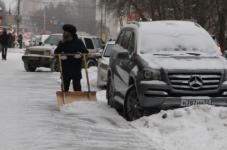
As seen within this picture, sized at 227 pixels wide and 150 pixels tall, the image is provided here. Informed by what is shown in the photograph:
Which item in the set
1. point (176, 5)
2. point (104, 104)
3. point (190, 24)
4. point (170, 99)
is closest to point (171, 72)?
point (170, 99)

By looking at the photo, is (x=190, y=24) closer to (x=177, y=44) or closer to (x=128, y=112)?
(x=177, y=44)

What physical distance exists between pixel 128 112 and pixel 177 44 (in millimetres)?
1711

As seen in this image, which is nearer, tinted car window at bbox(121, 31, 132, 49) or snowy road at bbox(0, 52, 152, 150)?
snowy road at bbox(0, 52, 152, 150)

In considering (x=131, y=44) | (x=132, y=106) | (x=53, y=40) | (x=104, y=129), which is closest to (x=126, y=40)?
(x=131, y=44)

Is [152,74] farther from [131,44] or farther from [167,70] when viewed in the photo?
[131,44]

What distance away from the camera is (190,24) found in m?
14.6

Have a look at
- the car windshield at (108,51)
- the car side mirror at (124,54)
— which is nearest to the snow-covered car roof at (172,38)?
the car side mirror at (124,54)

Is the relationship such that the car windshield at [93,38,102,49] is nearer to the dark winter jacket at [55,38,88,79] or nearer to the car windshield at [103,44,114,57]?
the car windshield at [103,44,114,57]

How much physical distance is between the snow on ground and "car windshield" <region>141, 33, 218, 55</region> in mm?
1501

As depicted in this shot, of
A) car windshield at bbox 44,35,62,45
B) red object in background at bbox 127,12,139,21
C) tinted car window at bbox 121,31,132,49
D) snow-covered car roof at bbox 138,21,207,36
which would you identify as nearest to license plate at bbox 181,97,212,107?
A: snow-covered car roof at bbox 138,21,207,36

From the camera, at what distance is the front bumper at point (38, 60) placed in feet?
100

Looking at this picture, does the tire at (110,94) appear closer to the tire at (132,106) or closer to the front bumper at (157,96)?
the tire at (132,106)

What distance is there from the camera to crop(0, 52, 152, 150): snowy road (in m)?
10.0

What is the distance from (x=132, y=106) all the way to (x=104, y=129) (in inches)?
51.8
